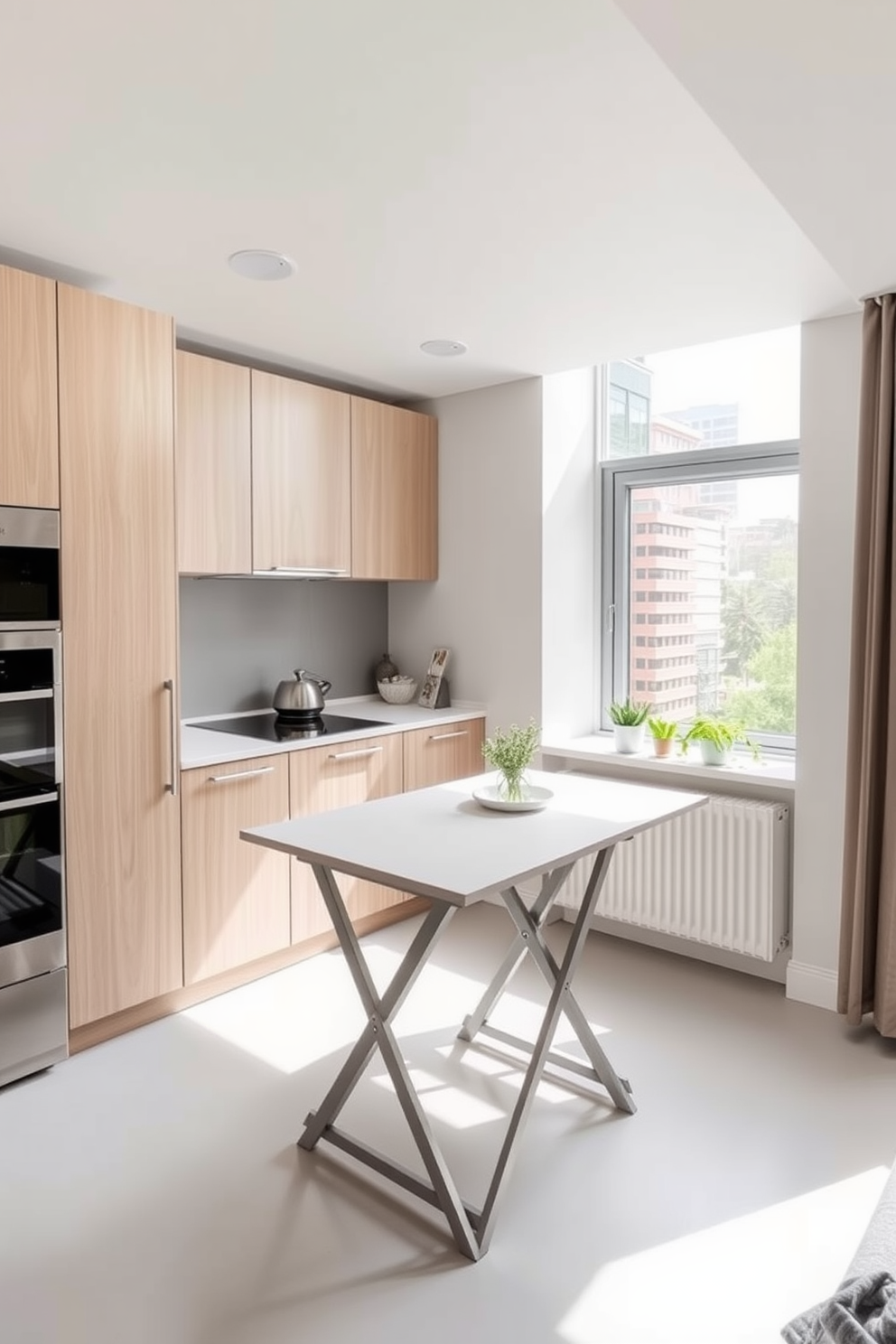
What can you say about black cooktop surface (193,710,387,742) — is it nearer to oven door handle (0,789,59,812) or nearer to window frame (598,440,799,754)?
oven door handle (0,789,59,812)

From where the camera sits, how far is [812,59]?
55.5 inches

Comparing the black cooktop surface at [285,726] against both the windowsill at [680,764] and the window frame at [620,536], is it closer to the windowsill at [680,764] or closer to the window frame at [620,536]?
the windowsill at [680,764]

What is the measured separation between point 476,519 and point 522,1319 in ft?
10.2

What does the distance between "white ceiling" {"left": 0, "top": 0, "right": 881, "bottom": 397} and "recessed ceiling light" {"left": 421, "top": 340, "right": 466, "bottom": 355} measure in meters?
0.21

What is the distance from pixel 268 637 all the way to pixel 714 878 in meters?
2.17

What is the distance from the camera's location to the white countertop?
3061 mm

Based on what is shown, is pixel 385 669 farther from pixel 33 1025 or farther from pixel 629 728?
pixel 33 1025

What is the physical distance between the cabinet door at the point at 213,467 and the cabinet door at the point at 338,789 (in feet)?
2.62

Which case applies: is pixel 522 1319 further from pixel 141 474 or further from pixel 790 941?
pixel 141 474

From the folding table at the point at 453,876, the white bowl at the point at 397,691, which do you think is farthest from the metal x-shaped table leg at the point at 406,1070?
the white bowl at the point at 397,691

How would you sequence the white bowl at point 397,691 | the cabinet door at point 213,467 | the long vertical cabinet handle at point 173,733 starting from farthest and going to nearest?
the white bowl at point 397,691, the cabinet door at point 213,467, the long vertical cabinet handle at point 173,733

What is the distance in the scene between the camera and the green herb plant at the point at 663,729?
356 cm

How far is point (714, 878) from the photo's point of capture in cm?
333

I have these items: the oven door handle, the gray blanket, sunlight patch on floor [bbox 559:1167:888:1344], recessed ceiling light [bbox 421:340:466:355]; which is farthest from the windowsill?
the gray blanket
